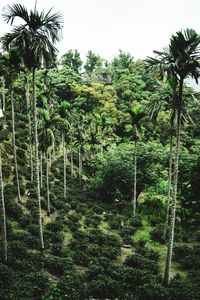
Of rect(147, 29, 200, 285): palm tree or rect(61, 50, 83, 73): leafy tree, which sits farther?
rect(61, 50, 83, 73): leafy tree

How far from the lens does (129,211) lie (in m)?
33.6

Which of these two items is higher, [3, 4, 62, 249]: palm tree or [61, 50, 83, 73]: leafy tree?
[61, 50, 83, 73]: leafy tree

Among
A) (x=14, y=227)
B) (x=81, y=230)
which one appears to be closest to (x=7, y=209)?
(x=14, y=227)

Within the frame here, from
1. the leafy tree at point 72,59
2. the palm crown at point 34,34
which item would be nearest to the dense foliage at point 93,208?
the palm crown at point 34,34

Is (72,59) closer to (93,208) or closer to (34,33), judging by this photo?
(93,208)

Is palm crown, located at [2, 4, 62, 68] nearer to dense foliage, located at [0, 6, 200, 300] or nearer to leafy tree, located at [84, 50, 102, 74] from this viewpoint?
dense foliage, located at [0, 6, 200, 300]

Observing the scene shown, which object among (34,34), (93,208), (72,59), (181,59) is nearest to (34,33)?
(34,34)

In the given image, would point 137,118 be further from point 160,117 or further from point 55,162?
point 160,117

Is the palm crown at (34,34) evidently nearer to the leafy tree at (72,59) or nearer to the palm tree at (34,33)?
the palm tree at (34,33)

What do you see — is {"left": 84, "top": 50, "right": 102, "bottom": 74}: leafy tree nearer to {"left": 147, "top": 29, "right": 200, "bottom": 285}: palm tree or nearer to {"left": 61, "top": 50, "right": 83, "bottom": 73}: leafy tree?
{"left": 61, "top": 50, "right": 83, "bottom": 73}: leafy tree

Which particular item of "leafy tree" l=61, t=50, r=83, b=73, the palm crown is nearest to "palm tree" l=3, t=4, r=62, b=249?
the palm crown

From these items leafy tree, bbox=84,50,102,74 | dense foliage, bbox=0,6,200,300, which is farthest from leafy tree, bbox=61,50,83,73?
dense foliage, bbox=0,6,200,300

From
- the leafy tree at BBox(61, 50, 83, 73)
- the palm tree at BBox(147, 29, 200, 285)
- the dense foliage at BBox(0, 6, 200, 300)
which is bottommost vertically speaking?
the dense foliage at BBox(0, 6, 200, 300)

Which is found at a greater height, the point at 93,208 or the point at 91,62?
the point at 91,62
